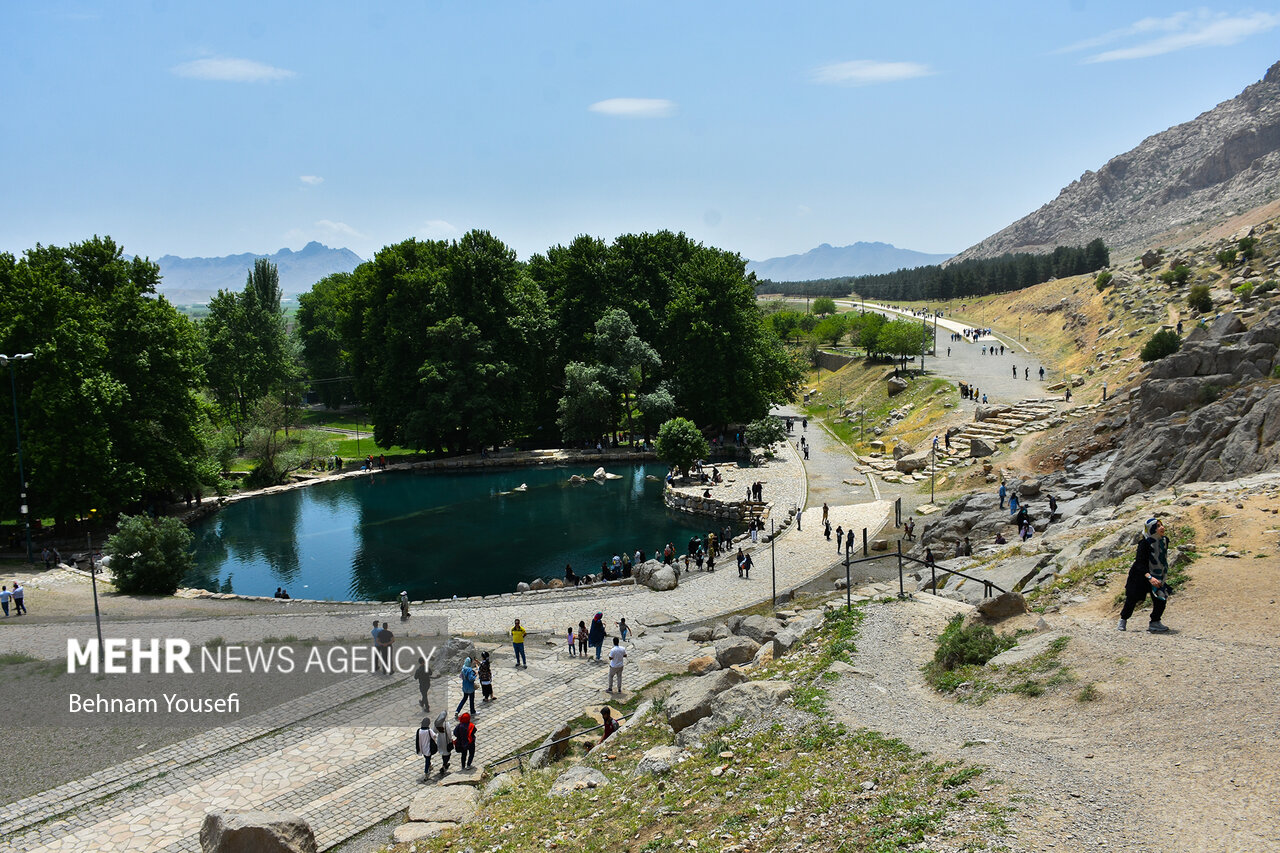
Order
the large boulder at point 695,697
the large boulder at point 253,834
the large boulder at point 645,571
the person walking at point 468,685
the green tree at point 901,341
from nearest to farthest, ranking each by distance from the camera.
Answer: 1. the large boulder at point 253,834
2. the large boulder at point 695,697
3. the person walking at point 468,685
4. the large boulder at point 645,571
5. the green tree at point 901,341

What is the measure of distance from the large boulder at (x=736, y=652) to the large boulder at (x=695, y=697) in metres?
2.49

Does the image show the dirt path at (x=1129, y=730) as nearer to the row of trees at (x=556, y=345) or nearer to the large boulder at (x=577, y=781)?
the large boulder at (x=577, y=781)

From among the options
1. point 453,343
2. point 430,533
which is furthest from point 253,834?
point 453,343

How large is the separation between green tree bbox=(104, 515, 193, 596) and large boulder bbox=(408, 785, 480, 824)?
69.0 ft

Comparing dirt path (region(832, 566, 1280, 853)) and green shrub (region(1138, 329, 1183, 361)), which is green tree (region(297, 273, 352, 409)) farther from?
dirt path (region(832, 566, 1280, 853))

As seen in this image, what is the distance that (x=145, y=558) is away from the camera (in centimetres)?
2986

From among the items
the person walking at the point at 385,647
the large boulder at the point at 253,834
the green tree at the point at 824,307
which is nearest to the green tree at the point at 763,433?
the person walking at the point at 385,647

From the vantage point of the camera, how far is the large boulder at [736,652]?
18594 millimetres

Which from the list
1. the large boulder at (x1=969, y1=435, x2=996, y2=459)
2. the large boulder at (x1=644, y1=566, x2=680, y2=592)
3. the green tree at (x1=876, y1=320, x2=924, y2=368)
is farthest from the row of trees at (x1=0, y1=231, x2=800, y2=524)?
the large boulder at (x1=644, y1=566, x2=680, y2=592)

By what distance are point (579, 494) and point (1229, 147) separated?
8174 inches

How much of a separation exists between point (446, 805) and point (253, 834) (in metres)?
3.11

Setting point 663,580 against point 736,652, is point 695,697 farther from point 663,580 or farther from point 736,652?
point 663,580

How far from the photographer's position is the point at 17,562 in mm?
34688

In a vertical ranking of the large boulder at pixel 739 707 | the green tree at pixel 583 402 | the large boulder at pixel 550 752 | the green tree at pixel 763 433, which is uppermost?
the green tree at pixel 583 402
